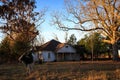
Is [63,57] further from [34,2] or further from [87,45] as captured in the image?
[34,2]

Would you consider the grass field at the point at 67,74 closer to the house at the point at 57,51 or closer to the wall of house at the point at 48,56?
the wall of house at the point at 48,56

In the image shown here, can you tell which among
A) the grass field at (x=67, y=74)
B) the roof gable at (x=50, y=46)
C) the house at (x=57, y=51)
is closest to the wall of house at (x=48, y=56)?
the house at (x=57, y=51)

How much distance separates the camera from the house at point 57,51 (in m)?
70.8

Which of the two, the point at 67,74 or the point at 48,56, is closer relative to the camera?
the point at 67,74

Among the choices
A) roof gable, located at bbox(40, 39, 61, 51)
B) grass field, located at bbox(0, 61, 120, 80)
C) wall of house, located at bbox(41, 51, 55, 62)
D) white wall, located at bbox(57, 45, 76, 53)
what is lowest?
grass field, located at bbox(0, 61, 120, 80)

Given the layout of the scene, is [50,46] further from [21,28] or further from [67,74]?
[67,74]

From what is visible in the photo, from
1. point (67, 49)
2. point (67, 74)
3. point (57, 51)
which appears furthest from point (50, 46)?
point (67, 74)

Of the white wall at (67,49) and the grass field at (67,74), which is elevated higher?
the white wall at (67,49)

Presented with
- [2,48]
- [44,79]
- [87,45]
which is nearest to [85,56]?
[87,45]

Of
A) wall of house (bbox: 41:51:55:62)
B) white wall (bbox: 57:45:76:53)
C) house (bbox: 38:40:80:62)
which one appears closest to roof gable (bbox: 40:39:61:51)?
house (bbox: 38:40:80:62)

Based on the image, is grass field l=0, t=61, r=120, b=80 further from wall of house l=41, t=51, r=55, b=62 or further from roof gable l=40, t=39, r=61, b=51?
roof gable l=40, t=39, r=61, b=51

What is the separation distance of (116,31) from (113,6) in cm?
461

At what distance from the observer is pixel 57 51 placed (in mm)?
71562

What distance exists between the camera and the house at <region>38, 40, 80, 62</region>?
7081 cm
